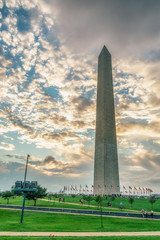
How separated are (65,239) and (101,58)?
85.8m

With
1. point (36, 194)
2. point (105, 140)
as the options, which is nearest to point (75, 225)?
point (36, 194)

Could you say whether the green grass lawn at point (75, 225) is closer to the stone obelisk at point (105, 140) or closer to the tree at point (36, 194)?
the tree at point (36, 194)

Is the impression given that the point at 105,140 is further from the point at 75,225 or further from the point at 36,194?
the point at 75,225

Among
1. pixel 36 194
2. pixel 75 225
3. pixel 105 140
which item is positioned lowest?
pixel 75 225

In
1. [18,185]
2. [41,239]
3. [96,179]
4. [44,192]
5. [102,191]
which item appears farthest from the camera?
[96,179]

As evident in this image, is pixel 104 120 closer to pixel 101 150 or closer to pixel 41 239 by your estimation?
pixel 101 150

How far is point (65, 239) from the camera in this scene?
15.5 metres

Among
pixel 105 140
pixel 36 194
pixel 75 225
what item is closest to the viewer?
pixel 75 225

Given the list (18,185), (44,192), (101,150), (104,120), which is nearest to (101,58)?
(104,120)

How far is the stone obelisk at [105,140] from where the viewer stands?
7825 centimetres

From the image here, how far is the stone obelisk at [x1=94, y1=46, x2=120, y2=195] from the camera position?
78.2 metres

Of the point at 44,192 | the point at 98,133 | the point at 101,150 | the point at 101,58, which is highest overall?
the point at 101,58

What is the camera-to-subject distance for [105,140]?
8181 centimetres

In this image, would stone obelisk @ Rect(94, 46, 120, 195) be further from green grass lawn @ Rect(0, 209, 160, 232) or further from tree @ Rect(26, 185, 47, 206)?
green grass lawn @ Rect(0, 209, 160, 232)
